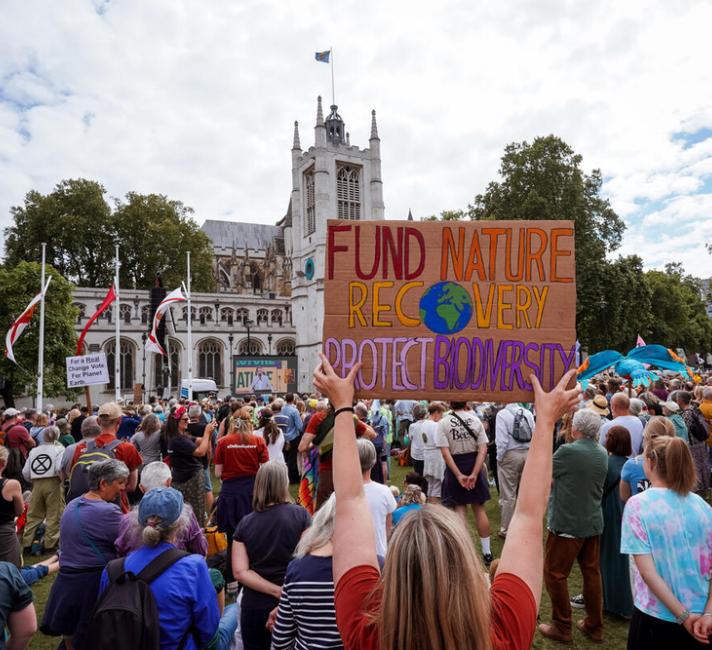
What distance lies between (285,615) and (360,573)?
47.7 inches

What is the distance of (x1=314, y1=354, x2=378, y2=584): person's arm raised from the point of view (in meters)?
1.35

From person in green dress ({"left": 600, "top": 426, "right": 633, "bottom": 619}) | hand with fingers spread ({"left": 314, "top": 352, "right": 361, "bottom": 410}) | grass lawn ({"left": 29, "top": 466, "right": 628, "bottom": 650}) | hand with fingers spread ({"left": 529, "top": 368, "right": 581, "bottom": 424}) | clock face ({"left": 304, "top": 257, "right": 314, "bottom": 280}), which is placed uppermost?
clock face ({"left": 304, "top": 257, "right": 314, "bottom": 280})

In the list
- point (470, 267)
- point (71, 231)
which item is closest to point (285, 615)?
point (470, 267)

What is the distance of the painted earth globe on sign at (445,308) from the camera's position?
216cm

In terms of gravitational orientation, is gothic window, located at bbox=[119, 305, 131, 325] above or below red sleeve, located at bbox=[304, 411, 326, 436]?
above

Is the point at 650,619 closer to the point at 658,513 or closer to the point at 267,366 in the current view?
the point at 658,513

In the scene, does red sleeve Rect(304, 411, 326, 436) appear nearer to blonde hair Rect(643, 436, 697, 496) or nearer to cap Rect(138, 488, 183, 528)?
cap Rect(138, 488, 183, 528)

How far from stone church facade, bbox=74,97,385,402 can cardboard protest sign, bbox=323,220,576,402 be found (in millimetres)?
39132

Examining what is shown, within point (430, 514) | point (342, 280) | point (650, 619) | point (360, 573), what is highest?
point (342, 280)

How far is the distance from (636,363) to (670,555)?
45.0 ft

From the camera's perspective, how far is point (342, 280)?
2.18 meters

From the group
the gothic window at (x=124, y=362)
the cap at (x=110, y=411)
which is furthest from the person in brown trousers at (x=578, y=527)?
the gothic window at (x=124, y=362)

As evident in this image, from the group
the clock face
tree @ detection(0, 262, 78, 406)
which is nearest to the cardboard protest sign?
tree @ detection(0, 262, 78, 406)

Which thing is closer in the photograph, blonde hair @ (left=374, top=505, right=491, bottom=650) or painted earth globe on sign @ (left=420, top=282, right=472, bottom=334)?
blonde hair @ (left=374, top=505, right=491, bottom=650)
